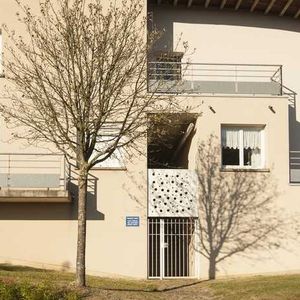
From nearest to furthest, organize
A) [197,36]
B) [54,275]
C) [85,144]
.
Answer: [85,144]
[54,275]
[197,36]

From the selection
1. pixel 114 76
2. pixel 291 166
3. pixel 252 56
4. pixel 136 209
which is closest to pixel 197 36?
pixel 252 56

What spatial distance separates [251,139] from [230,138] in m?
0.77

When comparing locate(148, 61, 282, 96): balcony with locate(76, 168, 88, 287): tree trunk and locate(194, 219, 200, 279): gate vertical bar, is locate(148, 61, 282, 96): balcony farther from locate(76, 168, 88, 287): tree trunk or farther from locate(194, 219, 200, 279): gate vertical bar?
locate(194, 219, 200, 279): gate vertical bar

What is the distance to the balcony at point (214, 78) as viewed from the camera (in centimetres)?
1986

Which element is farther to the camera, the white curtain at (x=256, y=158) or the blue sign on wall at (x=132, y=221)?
the white curtain at (x=256, y=158)

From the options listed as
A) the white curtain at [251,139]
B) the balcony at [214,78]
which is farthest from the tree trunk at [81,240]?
the white curtain at [251,139]

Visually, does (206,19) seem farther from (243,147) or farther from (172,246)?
(172,246)

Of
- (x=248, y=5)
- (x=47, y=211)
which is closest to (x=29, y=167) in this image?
(x=47, y=211)

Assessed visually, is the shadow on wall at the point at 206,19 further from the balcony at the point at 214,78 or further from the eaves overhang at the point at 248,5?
the balcony at the point at 214,78

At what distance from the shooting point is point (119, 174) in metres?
21.2

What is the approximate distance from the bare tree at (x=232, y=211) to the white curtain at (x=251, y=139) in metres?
1.10

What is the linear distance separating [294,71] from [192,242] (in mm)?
9202

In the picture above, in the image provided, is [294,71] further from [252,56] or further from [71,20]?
[71,20]

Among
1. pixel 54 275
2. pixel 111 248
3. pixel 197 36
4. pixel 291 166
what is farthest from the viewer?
pixel 197 36
